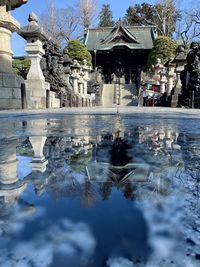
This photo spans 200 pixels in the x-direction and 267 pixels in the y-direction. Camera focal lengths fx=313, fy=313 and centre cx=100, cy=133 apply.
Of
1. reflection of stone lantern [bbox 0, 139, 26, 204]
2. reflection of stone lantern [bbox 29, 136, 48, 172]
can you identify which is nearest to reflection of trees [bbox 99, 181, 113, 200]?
reflection of stone lantern [bbox 0, 139, 26, 204]

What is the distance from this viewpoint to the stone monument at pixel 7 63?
8.10 metres

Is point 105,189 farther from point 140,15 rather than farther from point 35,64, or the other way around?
point 140,15

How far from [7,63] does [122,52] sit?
2828cm

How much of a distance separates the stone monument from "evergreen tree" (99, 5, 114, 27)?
4892 centimetres

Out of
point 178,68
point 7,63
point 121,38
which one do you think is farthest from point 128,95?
point 7,63

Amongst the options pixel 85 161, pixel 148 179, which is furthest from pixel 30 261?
pixel 85 161

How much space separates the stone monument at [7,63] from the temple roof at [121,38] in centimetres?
2705

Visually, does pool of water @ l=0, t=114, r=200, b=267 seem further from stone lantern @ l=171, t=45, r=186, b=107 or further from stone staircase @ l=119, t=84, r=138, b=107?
stone staircase @ l=119, t=84, r=138, b=107

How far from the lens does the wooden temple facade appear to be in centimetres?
3503

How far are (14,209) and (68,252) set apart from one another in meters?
0.29

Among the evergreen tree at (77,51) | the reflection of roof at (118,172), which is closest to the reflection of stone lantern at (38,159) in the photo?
the reflection of roof at (118,172)

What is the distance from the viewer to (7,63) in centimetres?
851

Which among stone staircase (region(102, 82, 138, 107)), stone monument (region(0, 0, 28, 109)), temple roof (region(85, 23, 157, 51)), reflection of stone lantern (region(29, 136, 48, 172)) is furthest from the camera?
temple roof (region(85, 23, 157, 51))

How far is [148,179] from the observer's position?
123 centimetres
